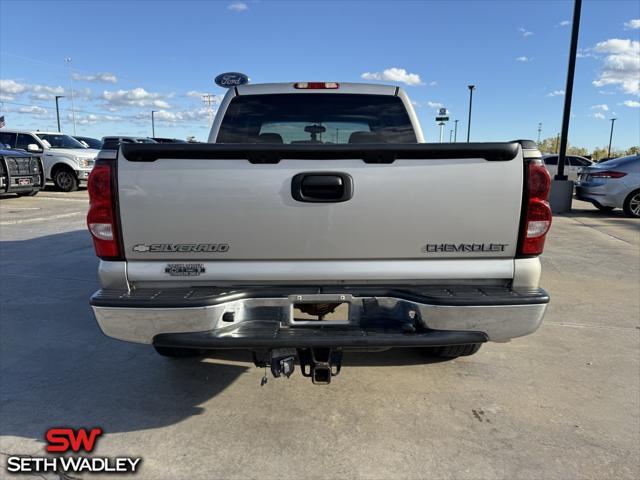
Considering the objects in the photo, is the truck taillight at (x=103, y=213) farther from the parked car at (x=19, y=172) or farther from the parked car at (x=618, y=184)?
the parked car at (x=618, y=184)

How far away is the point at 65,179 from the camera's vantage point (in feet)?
52.7

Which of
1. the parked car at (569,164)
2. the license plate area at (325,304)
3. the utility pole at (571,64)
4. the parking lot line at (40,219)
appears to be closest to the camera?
the license plate area at (325,304)

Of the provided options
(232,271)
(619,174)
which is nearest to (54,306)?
(232,271)

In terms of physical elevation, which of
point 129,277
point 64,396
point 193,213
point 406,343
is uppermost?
point 193,213

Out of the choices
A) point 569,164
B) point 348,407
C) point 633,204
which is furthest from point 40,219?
point 569,164

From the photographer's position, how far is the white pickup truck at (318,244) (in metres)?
2.31

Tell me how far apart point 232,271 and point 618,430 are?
8.08 ft

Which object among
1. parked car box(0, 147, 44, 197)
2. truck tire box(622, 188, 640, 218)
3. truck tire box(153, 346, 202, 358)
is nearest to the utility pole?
truck tire box(622, 188, 640, 218)

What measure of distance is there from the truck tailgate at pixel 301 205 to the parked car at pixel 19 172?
12.7 meters

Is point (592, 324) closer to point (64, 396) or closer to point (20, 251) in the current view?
point (64, 396)


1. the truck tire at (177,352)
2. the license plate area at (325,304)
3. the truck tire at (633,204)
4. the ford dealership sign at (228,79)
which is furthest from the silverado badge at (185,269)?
the truck tire at (633,204)

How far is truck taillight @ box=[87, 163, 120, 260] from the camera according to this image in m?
2.32

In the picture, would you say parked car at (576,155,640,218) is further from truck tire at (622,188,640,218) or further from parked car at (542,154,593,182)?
parked car at (542,154,593,182)

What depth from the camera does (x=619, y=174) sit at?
11.7 metres
